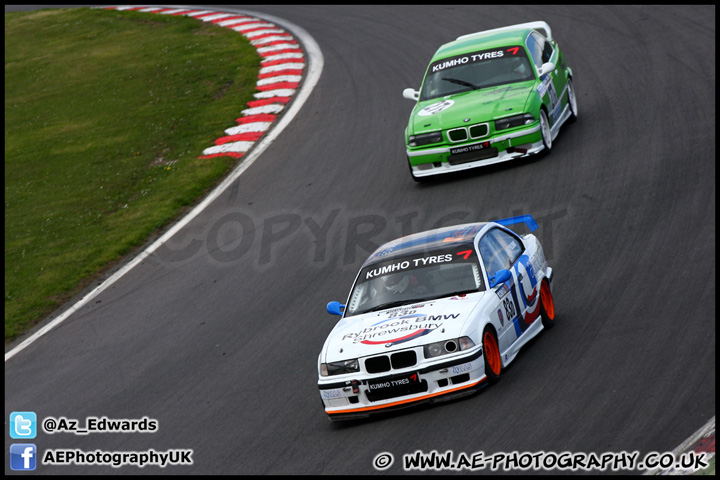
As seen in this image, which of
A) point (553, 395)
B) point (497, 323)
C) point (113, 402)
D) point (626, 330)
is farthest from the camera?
point (113, 402)

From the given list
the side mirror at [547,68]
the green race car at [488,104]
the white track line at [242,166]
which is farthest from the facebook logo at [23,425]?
the side mirror at [547,68]

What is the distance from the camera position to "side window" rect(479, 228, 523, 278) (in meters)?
9.20

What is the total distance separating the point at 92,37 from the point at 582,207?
18695 millimetres

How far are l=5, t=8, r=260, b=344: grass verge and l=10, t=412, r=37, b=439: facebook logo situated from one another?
8.79ft

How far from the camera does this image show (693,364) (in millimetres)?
8000

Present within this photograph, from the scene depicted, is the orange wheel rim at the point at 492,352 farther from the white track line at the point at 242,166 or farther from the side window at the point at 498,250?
the white track line at the point at 242,166

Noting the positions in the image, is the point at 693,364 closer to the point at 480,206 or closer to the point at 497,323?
the point at 497,323

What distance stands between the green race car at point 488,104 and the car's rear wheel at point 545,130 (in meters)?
0.01

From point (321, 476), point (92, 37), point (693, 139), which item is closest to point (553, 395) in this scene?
point (321, 476)

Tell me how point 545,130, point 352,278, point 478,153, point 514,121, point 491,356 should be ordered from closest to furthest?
point 491,356, point 352,278, point 514,121, point 478,153, point 545,130

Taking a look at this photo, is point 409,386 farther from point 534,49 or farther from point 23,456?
point 534,49

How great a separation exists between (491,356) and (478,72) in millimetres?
7659

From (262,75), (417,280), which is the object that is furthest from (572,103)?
(417,280)

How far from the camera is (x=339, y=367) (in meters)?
8.27
